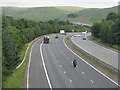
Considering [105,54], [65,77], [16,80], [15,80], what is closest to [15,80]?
[15,80]

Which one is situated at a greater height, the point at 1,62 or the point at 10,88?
the point at 1,62

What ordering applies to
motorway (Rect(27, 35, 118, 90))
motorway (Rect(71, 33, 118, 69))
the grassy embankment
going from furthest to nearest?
motorway (Rect(71, 33, 118, 69)) < motorway (Rect(27, 35, 118, 90)) < the grassy embankment

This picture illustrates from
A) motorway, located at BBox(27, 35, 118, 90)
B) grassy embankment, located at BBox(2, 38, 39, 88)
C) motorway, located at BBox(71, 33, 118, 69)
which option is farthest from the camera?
motorway, located at BBox(71, 33, 118, 69)

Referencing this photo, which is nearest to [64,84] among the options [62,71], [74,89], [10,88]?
[74,89]

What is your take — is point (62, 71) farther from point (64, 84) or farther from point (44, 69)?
point (64, 84)

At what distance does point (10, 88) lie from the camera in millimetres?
30078

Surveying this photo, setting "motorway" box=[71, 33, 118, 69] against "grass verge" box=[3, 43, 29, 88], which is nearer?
"grass verge" box=[3, 43, 29, 88]

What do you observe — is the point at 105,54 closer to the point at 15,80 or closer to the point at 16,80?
the point at 16,80

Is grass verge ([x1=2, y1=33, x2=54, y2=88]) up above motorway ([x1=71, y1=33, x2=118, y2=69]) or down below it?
above

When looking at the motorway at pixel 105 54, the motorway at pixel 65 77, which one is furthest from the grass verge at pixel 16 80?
the motorway at pixel 105 54

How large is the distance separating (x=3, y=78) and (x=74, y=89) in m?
7.70

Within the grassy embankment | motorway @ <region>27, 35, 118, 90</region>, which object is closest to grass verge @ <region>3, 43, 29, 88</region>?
the grassy embankment

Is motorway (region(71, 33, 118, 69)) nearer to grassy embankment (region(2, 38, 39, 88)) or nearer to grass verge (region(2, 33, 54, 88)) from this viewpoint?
grass verge (region(2, 33, 54, 88))

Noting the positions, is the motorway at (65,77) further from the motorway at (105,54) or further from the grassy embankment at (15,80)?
the motorway at (105,54)
